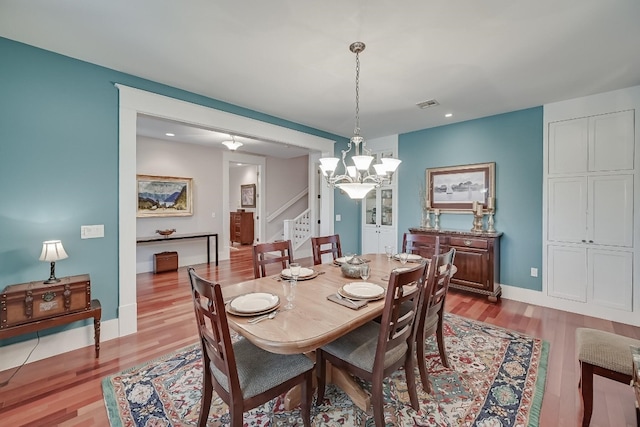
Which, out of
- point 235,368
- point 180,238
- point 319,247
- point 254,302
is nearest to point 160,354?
point 254,302

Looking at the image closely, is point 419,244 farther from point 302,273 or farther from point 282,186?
point 282,186

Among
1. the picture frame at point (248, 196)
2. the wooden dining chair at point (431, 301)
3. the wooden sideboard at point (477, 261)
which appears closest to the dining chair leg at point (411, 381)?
the wooden dining chair at point (431, 301)

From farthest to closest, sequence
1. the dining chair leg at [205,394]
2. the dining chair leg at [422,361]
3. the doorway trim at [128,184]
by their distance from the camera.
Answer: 1. the doorway trim at [128,184]
2. the dining chair leg at [422,361]
3. the dining chair leg at [205,394]

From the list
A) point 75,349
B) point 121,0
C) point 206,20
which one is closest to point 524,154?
point 206,20

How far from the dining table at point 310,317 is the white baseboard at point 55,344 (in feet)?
5.69

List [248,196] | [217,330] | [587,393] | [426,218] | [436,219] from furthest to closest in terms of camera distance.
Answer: [248,196] → [426,218] → [436,219] → [587,393] → [217,330]

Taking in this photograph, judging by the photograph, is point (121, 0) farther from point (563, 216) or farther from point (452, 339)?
point (563, 216)

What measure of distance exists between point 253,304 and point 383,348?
770 mm

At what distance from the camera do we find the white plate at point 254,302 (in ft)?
4.96

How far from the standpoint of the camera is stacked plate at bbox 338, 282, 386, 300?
1717 millimetres

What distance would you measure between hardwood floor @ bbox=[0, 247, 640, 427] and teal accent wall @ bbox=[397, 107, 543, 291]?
0.70m

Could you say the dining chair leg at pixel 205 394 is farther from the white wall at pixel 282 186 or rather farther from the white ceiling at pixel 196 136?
the white wall at pixel 282 186

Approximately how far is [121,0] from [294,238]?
17.7 feet

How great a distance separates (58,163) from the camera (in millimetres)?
2420
